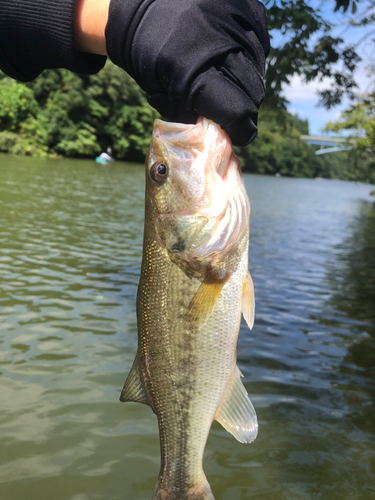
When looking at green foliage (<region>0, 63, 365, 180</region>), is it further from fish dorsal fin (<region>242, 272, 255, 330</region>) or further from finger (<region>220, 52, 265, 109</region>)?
finger (<region>220, 52, 265, 109</region>)

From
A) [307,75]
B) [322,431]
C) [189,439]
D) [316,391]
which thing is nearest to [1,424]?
[189,439]

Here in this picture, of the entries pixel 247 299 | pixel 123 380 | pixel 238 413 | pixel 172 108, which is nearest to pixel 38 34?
pixel 172 108

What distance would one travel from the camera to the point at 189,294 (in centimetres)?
230

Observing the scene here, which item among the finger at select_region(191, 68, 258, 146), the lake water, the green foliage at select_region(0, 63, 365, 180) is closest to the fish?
the finger at select_region(191, 68, 258, 146)

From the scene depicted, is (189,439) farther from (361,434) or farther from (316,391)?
(316,391)

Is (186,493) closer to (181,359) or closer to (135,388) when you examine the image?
(135,388)

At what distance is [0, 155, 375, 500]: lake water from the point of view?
13.8 ft

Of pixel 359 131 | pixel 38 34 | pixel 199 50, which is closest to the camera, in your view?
pixel 199 50

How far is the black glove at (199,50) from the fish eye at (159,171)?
401 millimetres

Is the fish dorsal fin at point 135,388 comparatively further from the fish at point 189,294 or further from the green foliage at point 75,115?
the green foliage at point 75,115

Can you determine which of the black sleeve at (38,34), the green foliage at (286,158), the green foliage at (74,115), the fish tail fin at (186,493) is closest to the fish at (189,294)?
the fish tail fin at (186,493)

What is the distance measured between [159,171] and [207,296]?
0.65 meters

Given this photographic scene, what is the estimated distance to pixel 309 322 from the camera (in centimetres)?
857

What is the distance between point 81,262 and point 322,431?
22.6 feet
